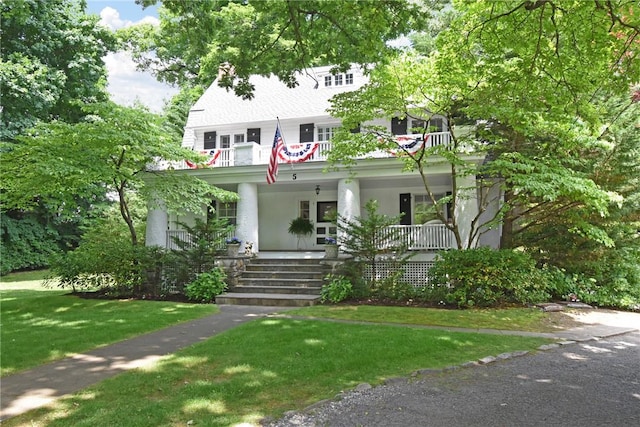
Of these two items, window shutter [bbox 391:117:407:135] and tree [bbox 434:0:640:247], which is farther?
window shutter [bbox 391:117:407:135]

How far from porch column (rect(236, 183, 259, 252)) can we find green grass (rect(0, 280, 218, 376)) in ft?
13.7

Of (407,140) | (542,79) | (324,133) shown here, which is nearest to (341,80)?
(324,133)

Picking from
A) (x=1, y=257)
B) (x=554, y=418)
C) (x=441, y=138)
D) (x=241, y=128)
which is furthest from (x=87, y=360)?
(x=1, y=257)

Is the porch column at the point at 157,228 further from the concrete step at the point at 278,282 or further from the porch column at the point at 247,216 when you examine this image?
the concrete step at the point at 278,282

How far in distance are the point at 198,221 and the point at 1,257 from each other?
14.3 metres

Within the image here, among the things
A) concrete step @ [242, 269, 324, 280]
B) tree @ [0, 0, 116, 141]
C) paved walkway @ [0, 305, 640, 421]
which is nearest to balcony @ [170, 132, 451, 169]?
concrete step @ [242, 269, 324, 280]

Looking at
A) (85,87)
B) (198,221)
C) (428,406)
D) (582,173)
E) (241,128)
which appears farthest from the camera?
(85,87)

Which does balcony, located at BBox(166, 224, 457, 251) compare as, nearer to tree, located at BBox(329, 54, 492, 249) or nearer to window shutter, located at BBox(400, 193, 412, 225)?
tree, located at BBox(329, 54, 492, 249)

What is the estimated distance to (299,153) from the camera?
15625 mm

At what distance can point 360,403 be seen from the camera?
4395mm

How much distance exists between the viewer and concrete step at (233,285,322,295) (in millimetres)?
12250

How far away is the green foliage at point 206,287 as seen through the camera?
1218cm

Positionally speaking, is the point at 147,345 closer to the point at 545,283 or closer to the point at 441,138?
the point at 545,283

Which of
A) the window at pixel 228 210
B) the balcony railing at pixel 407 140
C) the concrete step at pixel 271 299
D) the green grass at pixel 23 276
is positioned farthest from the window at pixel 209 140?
the concrete step at pixel 271 299
